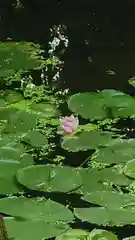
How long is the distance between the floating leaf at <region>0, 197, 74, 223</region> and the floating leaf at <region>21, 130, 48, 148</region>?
0.31 metres

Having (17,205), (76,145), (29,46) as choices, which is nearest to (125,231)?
(17,205)

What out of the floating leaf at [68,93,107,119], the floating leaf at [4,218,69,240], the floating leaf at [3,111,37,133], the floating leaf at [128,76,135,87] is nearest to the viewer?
the floating leaf at [4,218,69,240]

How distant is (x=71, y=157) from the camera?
68.2 inches

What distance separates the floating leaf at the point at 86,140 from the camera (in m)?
1.77

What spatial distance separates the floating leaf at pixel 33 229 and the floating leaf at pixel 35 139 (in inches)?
16.1

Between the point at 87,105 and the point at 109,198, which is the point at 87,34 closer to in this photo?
the point at 87,105


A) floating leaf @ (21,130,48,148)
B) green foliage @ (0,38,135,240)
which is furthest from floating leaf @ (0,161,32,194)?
floating leaf @ (21,130,48,148)

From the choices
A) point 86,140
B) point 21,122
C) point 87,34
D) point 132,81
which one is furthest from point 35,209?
point 87,34

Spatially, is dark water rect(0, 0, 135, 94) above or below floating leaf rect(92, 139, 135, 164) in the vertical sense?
below

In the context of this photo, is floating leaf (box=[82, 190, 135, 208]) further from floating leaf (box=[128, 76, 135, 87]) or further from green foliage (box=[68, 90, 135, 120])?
floating leaf (box=[128, 76, 135, 87])

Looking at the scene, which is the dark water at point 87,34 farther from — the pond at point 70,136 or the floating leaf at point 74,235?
the floating leaf at point 74,235

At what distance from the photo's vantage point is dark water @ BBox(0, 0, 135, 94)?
2.41 metres

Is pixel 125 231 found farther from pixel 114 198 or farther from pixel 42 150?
pixel 42 150

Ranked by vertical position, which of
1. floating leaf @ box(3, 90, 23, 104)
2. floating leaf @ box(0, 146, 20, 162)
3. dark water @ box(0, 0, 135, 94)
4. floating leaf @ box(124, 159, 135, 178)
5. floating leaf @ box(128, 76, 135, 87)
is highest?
floating leaf @ box(124, 159, 135, 178)
